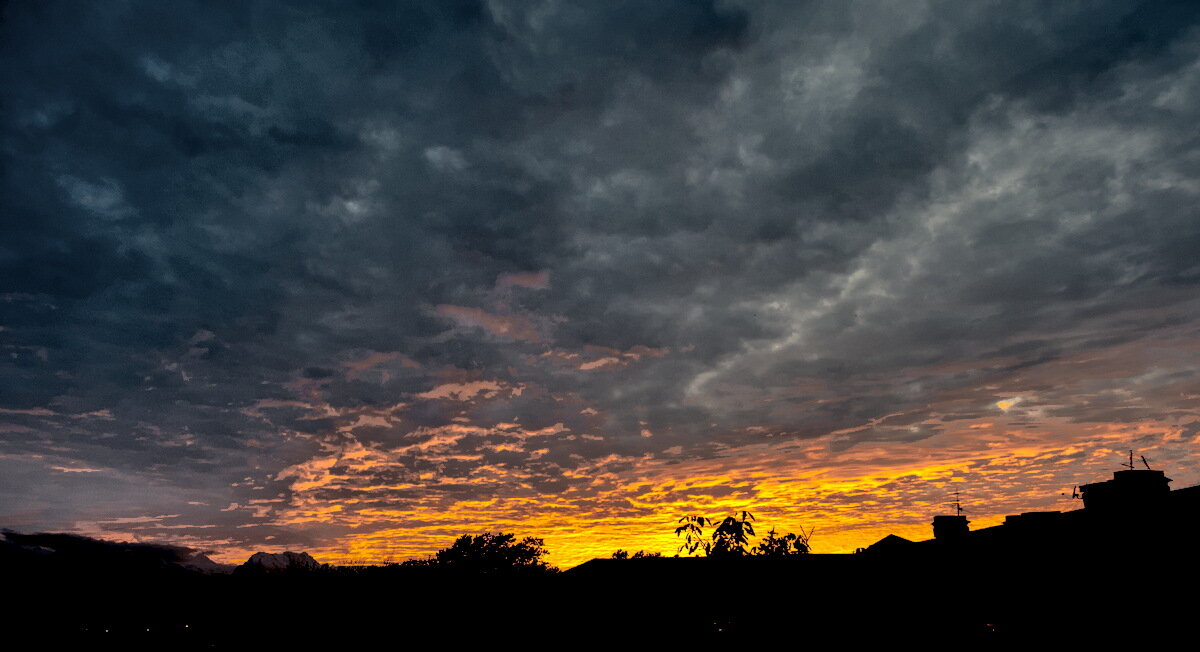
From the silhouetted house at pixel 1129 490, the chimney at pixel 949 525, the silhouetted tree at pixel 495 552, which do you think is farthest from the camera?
the silhouetted tree at pixel 495 552

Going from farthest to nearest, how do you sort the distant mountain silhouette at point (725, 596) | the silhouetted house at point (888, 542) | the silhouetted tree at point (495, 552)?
1. the silhouetted tree at point (495, 552)
2. the silhouetted house at point (888, 542)
3. the distant mountain silhouette at point (725, 596)

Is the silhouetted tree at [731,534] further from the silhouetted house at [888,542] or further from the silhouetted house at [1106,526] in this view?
the silhouetted house at [888,542]

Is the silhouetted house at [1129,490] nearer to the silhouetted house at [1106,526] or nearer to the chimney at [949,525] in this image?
the silhouetted house at [1106,526]

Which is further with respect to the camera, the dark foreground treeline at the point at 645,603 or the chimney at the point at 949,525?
the chimney at the point at 949,525

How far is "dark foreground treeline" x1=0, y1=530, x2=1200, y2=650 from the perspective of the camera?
49.2ft

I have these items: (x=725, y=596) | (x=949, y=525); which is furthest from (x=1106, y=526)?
(x=949, y=525)

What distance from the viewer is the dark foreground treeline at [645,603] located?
15000mm

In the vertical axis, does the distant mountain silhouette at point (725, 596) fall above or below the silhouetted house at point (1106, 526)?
below

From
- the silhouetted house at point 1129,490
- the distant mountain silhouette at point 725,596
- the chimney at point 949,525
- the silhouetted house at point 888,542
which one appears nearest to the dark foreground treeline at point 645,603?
the distant mountain silhouette at point 725,596

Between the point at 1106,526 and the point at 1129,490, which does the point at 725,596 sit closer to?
the point at 1106,526

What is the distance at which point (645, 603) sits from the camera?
19312 mm

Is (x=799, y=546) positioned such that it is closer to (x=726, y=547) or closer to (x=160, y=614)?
(x=726, y=547)

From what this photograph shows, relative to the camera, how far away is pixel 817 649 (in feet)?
58.0

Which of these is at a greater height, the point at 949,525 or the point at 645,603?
the point at 949,525
